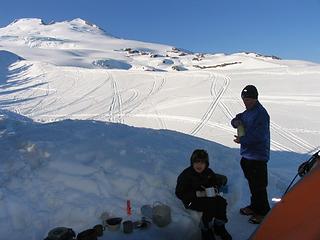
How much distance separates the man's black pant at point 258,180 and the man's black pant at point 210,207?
667 millimetres

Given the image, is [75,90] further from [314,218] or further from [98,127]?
[314,218]

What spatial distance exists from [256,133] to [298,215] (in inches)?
81.3

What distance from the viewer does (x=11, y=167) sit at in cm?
643

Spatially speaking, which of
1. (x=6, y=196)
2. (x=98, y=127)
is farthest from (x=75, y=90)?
(x=6, y=196)

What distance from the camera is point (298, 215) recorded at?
12.2 feet

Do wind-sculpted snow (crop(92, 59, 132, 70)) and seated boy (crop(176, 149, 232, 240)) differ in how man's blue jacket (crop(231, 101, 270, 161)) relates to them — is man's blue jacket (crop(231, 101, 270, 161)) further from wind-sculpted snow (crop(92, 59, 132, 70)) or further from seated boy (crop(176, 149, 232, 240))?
wind-sculpted snow (crop(92, 59, 132, 70))

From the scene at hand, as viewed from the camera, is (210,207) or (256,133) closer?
(210,207)

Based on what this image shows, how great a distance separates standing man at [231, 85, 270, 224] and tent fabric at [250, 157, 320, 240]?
156 cm

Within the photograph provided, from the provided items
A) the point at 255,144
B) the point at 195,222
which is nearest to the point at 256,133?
the point at 255,144

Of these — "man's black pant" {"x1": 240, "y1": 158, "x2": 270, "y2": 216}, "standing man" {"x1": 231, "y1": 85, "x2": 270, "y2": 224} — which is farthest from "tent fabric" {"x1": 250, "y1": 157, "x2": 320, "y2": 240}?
"man's black pant" {"x1": 240, "y1": 158, "x2": 270, "y2": 216}

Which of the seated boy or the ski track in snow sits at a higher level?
the ski track in snow

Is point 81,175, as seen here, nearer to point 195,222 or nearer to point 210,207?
point 195,222

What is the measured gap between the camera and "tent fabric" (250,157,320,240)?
3.50m

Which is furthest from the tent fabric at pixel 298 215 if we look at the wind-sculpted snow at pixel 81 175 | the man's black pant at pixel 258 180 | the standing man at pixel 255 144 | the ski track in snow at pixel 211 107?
the ski track in snow at pixel 211 107
